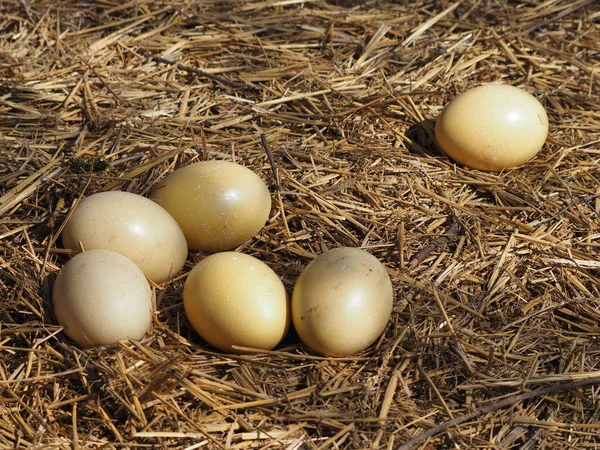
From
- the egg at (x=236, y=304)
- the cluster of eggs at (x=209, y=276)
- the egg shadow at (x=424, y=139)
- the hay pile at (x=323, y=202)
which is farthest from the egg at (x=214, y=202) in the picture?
the egg shadow at (x=424, y=139)

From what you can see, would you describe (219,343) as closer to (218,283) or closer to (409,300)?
(218,283)

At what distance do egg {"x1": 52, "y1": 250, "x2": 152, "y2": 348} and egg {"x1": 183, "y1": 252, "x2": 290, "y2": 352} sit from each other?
0.16 m

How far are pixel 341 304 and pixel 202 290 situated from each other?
1.36 ft

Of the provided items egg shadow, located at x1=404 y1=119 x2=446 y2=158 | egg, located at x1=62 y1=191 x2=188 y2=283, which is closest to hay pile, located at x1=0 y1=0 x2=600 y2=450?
egg shadow, located at x1=404 y1=119 x2=446 y2=158

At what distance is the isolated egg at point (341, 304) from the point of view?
2.51 metres

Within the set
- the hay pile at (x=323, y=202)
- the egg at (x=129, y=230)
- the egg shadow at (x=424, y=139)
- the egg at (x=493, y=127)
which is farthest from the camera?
the egg shadow at (x=424, y=139)

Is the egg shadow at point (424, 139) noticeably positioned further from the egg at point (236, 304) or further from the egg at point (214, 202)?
the egg at point (236, 304)

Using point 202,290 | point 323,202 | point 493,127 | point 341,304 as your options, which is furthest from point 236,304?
point 493,127

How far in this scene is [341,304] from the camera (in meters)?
2.51

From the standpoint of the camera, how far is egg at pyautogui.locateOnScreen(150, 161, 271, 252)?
2.83 meters

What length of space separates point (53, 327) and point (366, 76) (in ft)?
6.45

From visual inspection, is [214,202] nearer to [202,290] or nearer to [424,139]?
[202,290]

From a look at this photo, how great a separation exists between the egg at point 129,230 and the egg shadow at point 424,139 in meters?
1.22

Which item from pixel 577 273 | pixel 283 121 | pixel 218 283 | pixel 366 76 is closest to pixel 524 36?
pixel 366 76
